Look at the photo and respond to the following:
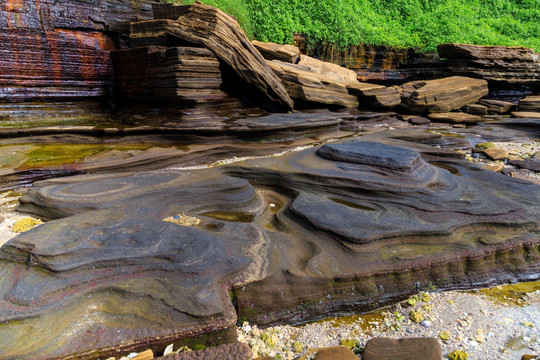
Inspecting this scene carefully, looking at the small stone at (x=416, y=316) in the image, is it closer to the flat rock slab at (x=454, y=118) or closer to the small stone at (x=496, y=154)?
A: the small stone at (x=496, y=154)

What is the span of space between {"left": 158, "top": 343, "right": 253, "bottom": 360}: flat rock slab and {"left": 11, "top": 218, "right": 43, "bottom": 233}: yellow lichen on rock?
1.78m

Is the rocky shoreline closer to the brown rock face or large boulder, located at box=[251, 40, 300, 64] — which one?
the brown rock face

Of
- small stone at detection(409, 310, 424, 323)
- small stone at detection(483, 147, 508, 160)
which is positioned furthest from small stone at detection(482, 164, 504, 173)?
small stone at detection(409, 310, 424, 323)

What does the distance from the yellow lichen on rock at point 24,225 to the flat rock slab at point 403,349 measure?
99.2 inches

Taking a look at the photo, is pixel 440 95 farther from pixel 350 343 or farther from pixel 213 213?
pixel 350 343

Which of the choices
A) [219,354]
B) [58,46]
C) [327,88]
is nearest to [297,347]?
[219,354]

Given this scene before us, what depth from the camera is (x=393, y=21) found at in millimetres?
13586

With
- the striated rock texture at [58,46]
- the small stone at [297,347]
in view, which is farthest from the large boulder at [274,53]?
the small stone at [297,347]

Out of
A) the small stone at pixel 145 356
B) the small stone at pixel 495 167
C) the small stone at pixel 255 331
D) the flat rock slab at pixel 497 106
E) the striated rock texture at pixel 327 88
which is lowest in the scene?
the small stone at pixel 255 331

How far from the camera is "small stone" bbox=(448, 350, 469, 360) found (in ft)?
5.57

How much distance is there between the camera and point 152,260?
2.02m

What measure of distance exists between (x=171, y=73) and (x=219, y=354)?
4.42 meters

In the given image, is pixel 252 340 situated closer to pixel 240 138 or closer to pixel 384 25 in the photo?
pixel 240 138

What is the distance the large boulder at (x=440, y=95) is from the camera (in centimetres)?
823
